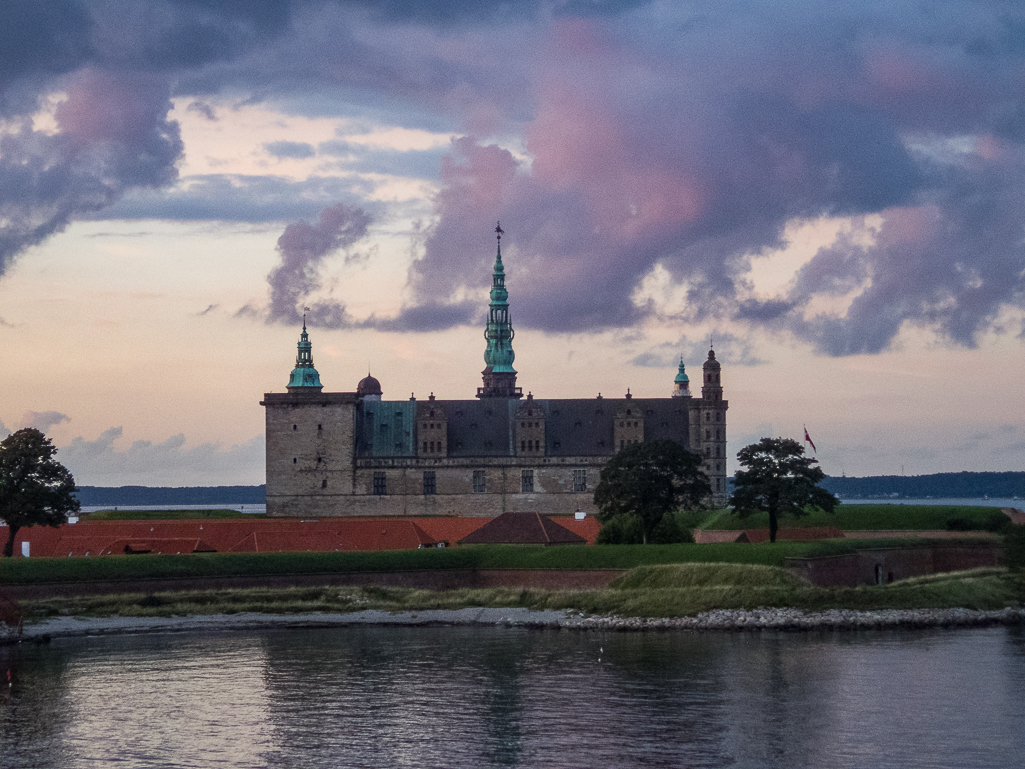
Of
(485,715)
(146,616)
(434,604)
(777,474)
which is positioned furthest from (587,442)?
(485,715)

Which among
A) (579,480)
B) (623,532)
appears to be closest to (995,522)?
(623,532)

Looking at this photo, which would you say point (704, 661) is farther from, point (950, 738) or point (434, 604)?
point (434, 604)

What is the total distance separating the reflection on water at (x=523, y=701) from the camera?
1421 inches

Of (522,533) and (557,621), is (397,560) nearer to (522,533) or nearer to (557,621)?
(522,533)

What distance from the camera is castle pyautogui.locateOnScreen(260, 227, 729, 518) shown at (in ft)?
346

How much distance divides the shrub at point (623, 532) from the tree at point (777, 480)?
522cm

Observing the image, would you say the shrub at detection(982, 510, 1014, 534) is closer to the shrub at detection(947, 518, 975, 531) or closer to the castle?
the shrub at detection(947, 518, 975, 531)

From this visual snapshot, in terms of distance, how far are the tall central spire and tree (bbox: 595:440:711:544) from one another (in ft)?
167

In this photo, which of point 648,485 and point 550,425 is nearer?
point 648,485

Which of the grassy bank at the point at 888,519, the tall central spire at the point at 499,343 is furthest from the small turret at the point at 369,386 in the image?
the grassy bank at the point at 888,519

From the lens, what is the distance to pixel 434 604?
66.1 metres

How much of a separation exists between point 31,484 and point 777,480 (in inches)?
1480

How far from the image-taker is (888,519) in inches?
3391

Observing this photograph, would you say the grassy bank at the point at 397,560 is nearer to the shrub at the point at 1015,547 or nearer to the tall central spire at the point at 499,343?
the shrub at the point at 1015,547
